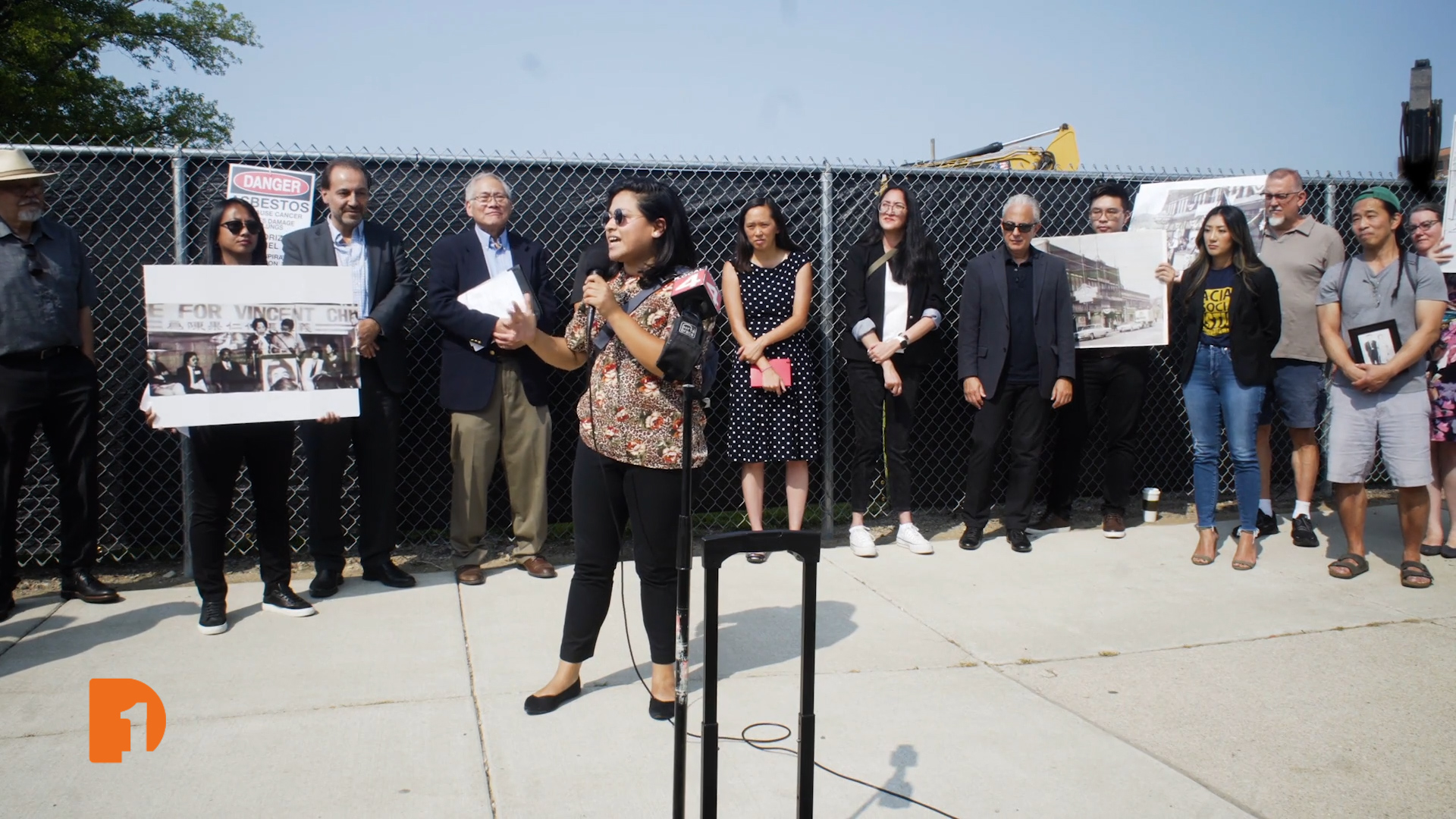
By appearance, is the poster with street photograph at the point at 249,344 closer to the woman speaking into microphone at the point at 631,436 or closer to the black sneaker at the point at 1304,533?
the woman speaking into microphone at the point at 631,436

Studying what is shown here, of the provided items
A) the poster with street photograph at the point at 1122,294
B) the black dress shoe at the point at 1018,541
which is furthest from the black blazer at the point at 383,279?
the poster with street photograph at the point at 1122,294

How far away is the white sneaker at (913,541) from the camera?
5578 millimetres

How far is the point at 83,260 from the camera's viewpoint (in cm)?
445

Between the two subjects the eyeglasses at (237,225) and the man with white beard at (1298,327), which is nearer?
the eyeglasses at (237,225)

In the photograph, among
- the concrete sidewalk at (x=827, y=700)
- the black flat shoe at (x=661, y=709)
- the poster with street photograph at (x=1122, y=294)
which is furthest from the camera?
the poster with street photograph at (x=1122, y=294)

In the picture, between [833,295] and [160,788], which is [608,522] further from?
[833,295]

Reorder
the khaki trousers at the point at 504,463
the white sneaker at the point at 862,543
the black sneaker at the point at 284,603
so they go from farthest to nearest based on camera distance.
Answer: the white sneaker at the point at 862,543 < the khaki trousers at the point at 504,463 < the black sneaker at the point at 284,603

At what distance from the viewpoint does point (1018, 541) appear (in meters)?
5.66

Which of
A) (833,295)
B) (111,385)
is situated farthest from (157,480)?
(833,295)

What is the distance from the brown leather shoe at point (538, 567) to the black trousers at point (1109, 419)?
328 cm

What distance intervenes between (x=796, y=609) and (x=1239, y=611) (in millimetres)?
2091

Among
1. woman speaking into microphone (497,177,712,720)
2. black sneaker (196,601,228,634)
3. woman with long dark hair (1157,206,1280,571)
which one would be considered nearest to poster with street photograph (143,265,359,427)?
black sneaker (196,601,228,634)

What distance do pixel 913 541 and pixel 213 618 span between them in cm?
360

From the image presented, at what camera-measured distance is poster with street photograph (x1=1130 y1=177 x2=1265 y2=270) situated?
20.1 feet
